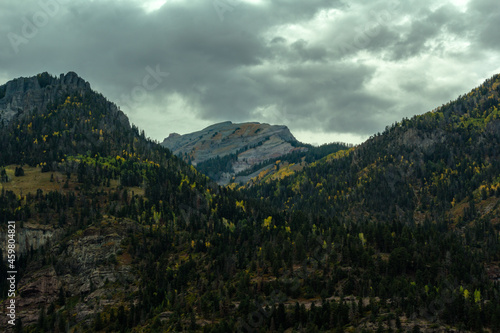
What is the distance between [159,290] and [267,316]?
5894 centimetres

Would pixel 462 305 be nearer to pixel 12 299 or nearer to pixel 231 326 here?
pixel 231 326

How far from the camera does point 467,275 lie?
7121 inches

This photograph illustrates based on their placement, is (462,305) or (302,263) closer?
(462,305)

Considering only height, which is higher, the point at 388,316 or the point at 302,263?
the point at 302,263

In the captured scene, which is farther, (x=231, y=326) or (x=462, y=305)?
(x=231, y=326)

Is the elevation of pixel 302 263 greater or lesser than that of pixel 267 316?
greater

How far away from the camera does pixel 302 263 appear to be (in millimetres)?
199500

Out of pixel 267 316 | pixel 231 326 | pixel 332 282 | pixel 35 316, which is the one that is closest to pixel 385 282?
pixel 332 282

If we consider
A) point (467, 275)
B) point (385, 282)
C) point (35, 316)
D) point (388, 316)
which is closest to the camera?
point (388, 316)

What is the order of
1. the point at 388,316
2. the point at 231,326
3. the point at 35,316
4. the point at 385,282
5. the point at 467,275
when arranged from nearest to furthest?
the point at 388,316 < the point at 231,326 < the point at 385,282 < the point at 467,275 < the point at 35,316

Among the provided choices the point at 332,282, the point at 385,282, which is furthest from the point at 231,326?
the point at 385,282

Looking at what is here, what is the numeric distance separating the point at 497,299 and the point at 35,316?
586ft

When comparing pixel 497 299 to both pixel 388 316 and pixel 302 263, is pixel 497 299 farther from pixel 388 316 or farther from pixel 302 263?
pixel 302 263

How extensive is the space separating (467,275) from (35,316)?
177m
